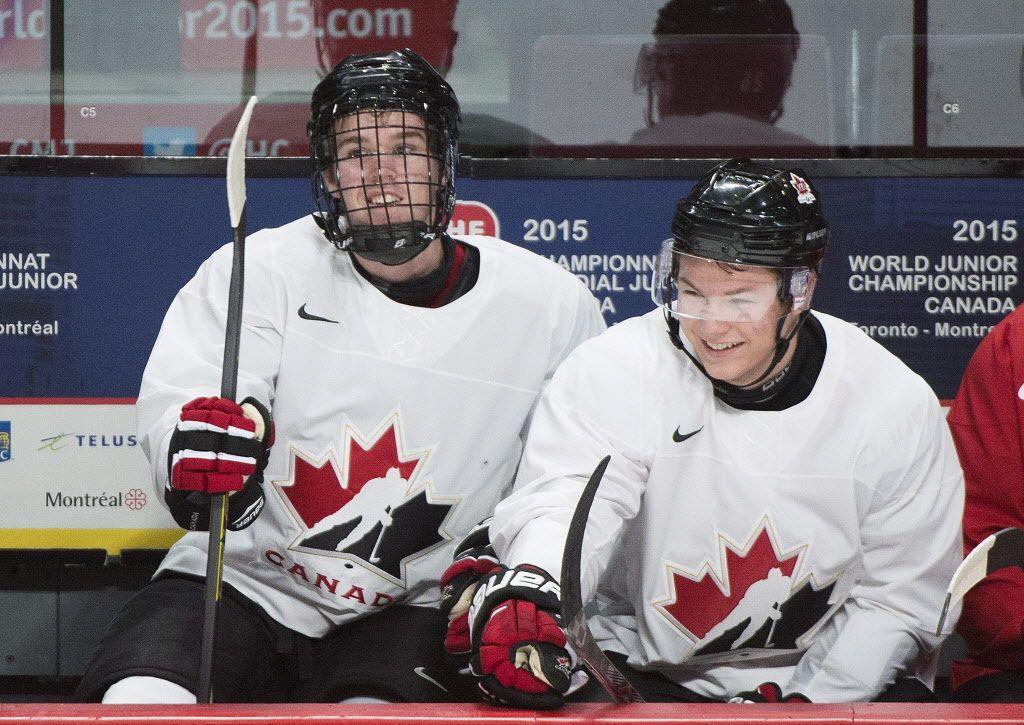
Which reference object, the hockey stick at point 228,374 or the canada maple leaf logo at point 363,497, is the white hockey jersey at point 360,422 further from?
the hockey stick at point 228,374

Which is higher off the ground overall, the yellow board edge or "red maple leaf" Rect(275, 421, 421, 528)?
"red maple leaf" Rect(275, 421, 421, 528)

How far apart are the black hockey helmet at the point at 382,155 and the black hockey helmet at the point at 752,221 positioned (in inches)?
17.0

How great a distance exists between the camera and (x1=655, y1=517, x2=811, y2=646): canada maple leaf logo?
1876mm

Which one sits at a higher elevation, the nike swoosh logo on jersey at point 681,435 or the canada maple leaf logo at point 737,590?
the nike swoosh logo on jersey at point 681,435

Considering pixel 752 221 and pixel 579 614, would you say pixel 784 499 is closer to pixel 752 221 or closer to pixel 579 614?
pixel 752 221

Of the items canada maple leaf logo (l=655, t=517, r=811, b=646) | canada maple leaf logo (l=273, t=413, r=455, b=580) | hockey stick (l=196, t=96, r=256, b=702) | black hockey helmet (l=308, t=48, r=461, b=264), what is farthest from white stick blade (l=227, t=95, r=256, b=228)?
canada maple leaf logo (l=655, t=517, r=811, b=646)

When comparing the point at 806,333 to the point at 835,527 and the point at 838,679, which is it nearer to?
the point at 835,527

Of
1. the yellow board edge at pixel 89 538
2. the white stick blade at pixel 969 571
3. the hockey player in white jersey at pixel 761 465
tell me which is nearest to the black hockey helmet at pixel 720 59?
the hockey player in white jersey at pixel 761 465

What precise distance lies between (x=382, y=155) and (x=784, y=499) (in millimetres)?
807

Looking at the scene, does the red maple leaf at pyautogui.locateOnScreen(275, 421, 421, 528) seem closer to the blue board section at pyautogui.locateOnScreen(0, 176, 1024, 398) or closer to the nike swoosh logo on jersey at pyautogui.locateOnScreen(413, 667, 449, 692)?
the nike swoosh logo on jersey at pyautogui.locateOnScreen(413, 667, 449, 692)

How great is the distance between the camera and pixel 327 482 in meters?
2.08

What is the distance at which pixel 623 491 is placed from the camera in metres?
1.85

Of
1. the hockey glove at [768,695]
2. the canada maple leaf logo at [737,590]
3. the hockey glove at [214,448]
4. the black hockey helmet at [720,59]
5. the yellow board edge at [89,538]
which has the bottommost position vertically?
the yellow board edge at [89,538]

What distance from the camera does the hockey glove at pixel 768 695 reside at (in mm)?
1824
